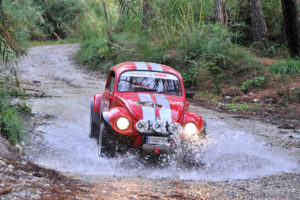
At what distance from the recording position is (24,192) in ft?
12.8

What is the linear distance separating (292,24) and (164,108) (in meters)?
8.41

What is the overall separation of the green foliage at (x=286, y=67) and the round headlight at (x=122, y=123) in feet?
26.9

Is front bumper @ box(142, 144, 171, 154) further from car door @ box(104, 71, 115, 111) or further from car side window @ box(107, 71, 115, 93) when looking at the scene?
car side window @ box(107, 71, 115, 93)

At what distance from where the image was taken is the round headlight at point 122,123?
5.85 metres

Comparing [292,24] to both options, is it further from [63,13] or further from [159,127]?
[63,13]

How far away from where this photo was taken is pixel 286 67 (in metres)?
12.6

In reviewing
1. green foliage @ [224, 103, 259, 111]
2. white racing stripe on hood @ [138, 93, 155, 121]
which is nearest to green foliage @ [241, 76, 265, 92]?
green foliage @ [224, 103, 259, 111]

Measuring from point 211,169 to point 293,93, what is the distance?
644 centimetres

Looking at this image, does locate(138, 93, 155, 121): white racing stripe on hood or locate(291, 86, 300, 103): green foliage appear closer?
locate(138, 93, 155, 121): white racing stripe on hood

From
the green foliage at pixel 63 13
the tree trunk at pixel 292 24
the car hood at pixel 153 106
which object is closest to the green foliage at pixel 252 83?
the tree trunk at pixel 292 24

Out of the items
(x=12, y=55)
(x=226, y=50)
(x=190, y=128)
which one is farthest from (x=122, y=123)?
(x=226, y=50)

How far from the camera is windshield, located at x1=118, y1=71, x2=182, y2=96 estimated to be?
6840mm

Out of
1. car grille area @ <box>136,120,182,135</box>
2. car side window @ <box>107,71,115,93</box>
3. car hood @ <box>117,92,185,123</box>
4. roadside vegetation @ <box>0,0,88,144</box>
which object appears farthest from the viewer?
car side window @ <box>107,71,115,93</box>

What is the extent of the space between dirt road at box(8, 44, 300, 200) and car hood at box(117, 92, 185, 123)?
2.23 ft
